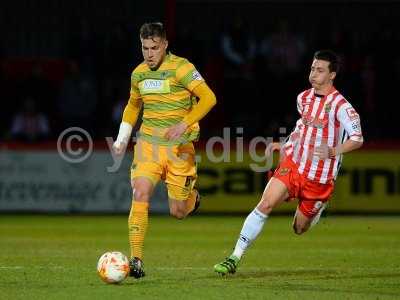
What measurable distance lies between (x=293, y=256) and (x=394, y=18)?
33.1 feet

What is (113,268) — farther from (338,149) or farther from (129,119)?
(338,149)

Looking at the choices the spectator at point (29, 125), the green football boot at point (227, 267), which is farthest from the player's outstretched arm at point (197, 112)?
the spectator at point (29, 125)

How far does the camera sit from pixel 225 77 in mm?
19250

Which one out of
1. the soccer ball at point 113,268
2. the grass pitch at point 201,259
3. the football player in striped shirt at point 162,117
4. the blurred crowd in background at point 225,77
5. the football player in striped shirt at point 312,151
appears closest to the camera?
the grass pitch at point 201,259

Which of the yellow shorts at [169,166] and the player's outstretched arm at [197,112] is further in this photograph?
the yellow shorts at [169,166]

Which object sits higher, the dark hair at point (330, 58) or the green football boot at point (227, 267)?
the dark hair at point (330, 58)

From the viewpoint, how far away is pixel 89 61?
19.5 meters

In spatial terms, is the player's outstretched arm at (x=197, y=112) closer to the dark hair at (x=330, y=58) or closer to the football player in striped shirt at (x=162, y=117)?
the football player in striped shirt at (x=162, y=117)

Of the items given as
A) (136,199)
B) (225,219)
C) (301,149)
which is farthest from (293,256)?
(225,219)

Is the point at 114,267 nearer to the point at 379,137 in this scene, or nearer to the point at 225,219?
the point at 225,219

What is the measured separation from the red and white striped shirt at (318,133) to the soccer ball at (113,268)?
2.06 meters

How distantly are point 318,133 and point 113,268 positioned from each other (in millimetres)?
2379

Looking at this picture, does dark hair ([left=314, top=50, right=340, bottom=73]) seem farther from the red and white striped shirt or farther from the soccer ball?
the soccer ball

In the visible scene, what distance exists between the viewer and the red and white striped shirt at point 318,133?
31.9 feet
